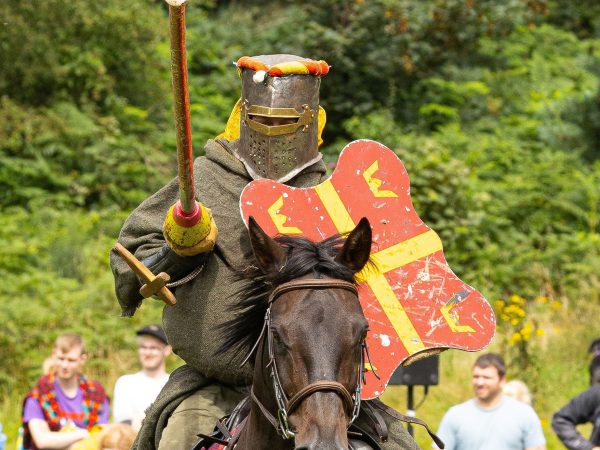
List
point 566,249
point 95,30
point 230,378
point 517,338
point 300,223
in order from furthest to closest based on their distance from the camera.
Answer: point 95,30 < point 566,249 < point 517,338 < point 230,378 < point 300,223

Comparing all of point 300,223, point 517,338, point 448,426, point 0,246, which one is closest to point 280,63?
point 300,223

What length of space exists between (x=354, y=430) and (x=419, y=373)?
443cm

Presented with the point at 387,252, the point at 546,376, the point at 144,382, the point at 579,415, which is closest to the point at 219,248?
the point at 387,252

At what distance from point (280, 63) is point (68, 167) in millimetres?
11277

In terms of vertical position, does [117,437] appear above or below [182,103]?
below

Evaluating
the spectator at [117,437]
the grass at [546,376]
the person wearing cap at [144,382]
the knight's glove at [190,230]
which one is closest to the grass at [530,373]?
the grass at [546,376]

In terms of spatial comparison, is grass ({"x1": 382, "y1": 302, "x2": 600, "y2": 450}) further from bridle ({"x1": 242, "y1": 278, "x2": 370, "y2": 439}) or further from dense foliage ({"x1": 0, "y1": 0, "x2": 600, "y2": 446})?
bridle ({"x1": 242, "y1": 278, "x2": 370, "y2": 439})

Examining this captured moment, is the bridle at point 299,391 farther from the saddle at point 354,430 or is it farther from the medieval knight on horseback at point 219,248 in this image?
the medieval knight on horseback at point 219,248

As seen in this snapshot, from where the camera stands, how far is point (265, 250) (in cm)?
471

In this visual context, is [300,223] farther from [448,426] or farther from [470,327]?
[448,426]

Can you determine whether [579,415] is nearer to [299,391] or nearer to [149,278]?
[149,278]

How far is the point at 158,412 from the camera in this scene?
5945mm

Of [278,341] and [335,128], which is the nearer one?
[278,341]

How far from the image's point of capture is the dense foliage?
49.0ft
